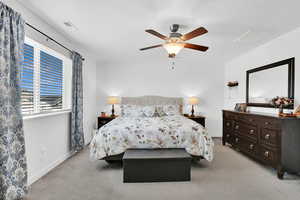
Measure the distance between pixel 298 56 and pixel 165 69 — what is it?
3.36 meters

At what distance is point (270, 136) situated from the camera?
111 inches

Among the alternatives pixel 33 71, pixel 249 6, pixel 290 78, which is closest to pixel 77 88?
pixel 33 71

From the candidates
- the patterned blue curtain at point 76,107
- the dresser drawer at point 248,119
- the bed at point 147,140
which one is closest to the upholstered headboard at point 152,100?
the patterned blue curtain at point 76,107

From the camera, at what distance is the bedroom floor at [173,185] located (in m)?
2.17

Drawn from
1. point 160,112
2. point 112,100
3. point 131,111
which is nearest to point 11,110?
point 131,111

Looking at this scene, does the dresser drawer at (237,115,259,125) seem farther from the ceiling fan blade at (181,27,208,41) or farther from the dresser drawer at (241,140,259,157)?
the ceiling fan blade at (181,27,208,41)

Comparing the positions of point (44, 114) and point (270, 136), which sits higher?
point (44, 114)

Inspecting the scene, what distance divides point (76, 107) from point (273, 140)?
3.72m

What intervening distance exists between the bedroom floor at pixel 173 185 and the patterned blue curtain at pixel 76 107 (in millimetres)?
590

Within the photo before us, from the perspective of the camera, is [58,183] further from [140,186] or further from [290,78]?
[290,78]

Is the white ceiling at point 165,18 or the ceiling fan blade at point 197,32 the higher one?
the white ceiling at point 165,18

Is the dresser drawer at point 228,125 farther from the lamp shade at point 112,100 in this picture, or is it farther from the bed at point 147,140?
the lamp shade at point 112,100

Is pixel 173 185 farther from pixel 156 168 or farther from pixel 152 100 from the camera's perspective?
pixel 152 100

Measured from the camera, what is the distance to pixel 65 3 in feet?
7.23
